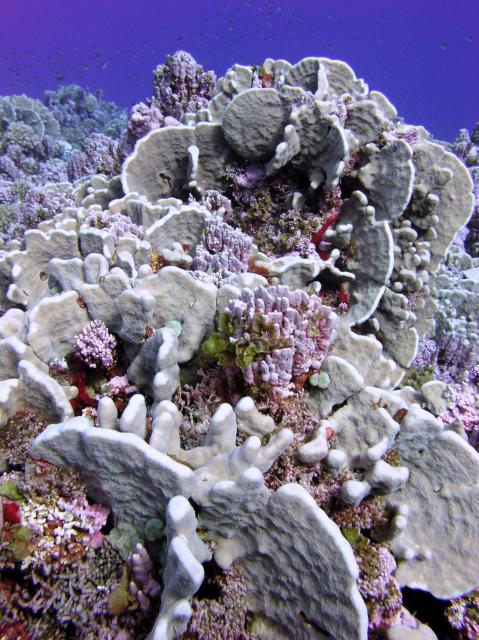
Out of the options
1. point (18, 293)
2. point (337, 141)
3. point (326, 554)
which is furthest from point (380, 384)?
point (18, 293)

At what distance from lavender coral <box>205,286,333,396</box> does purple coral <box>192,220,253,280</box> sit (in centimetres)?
100

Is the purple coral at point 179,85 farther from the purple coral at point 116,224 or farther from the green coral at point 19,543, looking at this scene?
the green coral at point 19,543

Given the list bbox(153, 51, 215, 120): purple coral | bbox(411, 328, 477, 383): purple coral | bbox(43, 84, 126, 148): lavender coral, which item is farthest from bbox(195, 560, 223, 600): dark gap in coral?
bbox(43, 84, 126, 148): lavender coral

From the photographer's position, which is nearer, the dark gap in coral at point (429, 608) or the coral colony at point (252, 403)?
the coral colony at point (252, 403)

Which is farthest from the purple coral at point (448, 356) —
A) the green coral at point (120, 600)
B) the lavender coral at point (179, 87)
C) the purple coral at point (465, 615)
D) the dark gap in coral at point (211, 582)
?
the lavender coral at point (179, 87)

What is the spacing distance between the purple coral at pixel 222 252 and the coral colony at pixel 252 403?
2 centimetres

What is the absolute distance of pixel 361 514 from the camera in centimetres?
262

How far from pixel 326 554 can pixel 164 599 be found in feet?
2.94

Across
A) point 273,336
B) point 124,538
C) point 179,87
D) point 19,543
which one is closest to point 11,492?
point 19,543

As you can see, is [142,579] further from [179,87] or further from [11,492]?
[179,87]

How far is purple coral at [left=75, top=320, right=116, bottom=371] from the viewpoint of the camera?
3.13 metres

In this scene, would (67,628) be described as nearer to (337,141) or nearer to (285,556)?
(285,556)

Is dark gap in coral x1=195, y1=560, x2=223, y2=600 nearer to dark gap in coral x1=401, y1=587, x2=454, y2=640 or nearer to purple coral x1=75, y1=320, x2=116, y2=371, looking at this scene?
dark gap in coral x1=401, y1=587, x2=454, y2=640

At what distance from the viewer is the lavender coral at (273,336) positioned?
2549mm
